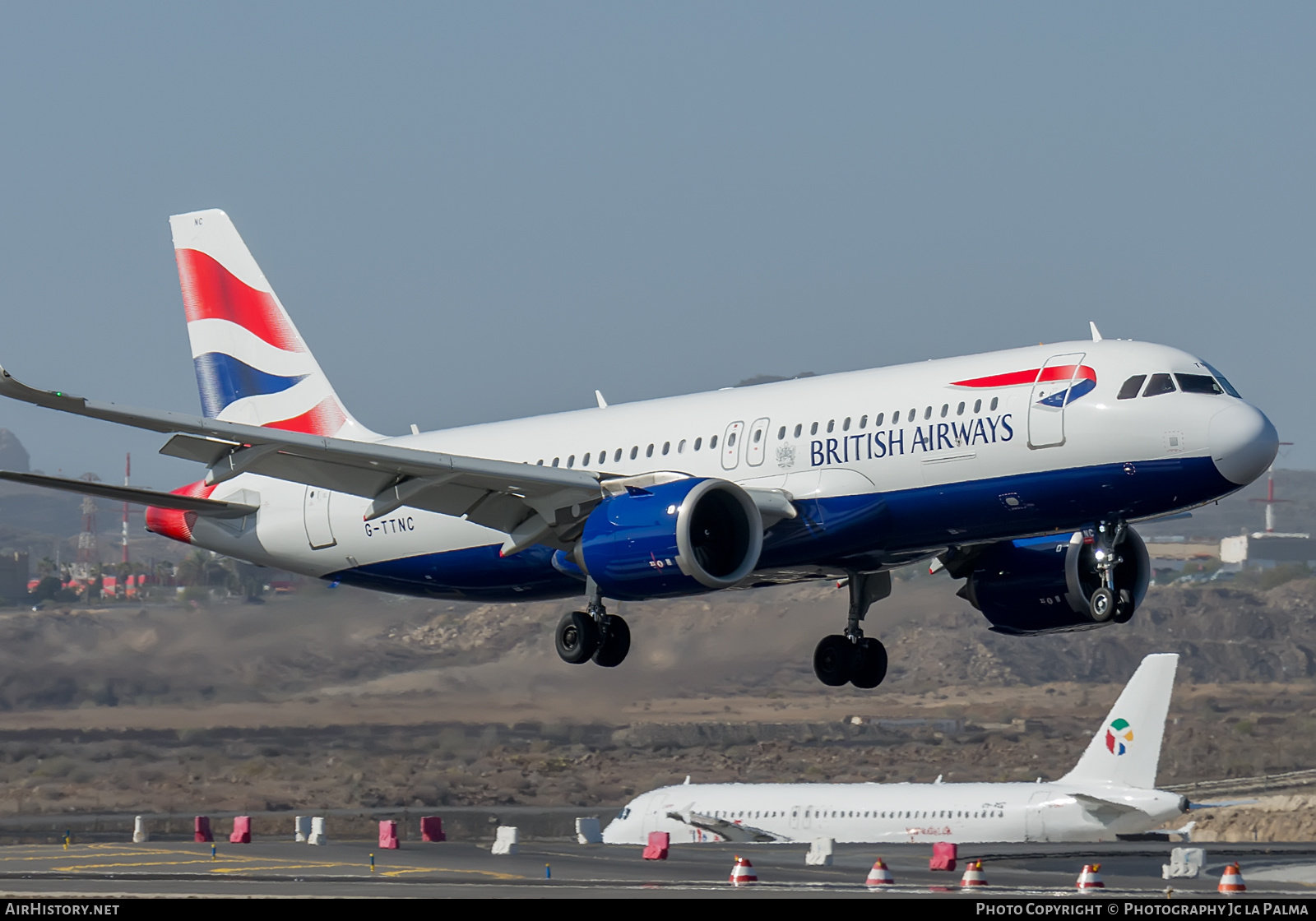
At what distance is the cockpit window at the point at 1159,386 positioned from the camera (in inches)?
1137

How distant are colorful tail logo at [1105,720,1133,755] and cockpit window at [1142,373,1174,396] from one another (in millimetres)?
41878

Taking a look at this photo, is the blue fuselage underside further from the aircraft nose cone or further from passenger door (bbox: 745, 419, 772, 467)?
passenger door (bbox: 745, 419, 772, 467)

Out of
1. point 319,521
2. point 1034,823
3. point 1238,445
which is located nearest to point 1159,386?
point 1238,445

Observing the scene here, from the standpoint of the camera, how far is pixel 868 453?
30.7 m

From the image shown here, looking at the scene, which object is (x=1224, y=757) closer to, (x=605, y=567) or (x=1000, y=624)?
(x=1000, y=624)

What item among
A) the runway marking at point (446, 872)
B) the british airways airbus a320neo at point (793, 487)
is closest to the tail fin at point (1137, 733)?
the runway marking at point (446, 872)

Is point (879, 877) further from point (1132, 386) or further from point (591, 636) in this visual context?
point (1132, 386)

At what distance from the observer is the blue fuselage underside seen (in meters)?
28.8

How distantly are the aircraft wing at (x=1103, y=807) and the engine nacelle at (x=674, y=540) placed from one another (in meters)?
40.6

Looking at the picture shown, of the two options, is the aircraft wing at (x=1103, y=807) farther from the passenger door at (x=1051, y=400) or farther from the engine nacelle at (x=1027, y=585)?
the passenger door at (x=1051, y=400)

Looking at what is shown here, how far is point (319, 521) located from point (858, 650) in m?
10.9

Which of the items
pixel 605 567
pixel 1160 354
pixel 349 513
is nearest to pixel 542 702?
pixel 349 513

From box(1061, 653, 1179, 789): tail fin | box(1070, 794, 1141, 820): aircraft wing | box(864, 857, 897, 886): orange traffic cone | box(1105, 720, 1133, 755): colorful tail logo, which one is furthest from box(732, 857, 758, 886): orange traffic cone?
box(1105, 720, 1133, 755): colorful tail logo

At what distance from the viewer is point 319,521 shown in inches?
1490
